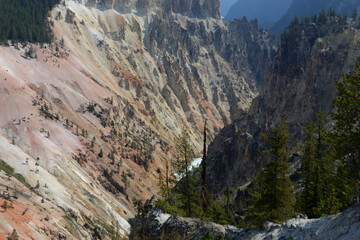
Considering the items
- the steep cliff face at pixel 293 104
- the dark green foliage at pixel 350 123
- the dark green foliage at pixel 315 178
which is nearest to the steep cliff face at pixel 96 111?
the steep cliff face at pixel 293 104

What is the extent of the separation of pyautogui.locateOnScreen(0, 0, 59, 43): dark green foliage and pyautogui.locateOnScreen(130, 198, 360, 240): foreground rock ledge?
3972 inches

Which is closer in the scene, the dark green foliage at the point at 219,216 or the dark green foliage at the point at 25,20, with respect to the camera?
the dark green foliage at the point at 219,216

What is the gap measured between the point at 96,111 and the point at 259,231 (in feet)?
325

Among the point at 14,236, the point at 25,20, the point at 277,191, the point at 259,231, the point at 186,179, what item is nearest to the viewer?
the point at 259,231

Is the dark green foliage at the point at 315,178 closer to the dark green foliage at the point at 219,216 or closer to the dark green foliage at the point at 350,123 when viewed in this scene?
the dark green foliage at the point at 350,123

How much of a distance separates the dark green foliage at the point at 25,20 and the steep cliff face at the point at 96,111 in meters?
4.54

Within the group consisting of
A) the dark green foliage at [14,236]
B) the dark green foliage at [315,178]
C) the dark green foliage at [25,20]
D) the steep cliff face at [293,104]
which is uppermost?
the dark green foliage at [25,20]

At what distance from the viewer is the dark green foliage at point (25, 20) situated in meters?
109

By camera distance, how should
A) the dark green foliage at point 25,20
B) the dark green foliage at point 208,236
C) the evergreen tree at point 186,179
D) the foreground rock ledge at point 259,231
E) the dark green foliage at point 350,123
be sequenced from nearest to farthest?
the foreground rock ledge at point 259,231 → the dark green foliage at point 350,123 → the dark green foliage at point 208,236 → the evergreen tree at point 186,179 → the dark green foliage at point 25,20

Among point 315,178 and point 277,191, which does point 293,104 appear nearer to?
point 315,178

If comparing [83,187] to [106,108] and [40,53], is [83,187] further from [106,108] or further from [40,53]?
[40,53]

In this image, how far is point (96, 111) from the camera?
11188 cm

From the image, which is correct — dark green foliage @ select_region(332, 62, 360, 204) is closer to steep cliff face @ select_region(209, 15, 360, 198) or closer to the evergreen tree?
the evergreen tree

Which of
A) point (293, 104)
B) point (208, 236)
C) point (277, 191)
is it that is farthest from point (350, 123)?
point (293, 104)
